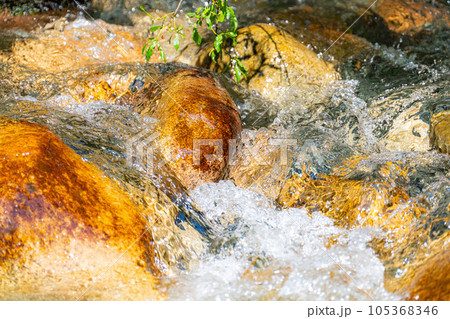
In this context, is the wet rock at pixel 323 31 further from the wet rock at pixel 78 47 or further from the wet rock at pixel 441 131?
the wet rock at pixel 78 47

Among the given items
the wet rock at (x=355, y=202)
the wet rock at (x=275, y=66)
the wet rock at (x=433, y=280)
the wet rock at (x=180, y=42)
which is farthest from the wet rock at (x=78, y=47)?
the wet rock at (x=433, y=280)

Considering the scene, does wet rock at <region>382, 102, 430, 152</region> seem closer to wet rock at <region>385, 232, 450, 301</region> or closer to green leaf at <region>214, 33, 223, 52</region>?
wet rock at <region>385, 232, 450, 301</region>

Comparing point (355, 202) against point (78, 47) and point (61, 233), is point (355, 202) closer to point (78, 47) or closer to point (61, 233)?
point (61, 233)

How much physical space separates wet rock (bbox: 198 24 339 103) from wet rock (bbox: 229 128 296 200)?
0.79 m

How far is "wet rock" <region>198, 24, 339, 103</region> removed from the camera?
473 cm

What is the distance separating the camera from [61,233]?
2.31m

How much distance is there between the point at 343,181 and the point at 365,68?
2467mm

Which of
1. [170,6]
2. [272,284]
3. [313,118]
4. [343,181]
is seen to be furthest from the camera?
[170,6]

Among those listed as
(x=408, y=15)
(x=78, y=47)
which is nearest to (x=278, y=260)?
(x=78, y=47)

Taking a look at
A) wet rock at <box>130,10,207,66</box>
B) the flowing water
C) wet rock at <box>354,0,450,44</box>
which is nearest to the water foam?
the flowing water

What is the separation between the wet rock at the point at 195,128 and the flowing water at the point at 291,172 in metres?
0.15

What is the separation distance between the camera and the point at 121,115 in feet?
12.6
